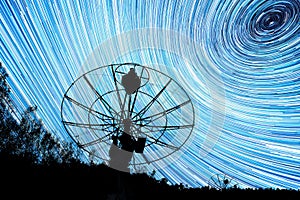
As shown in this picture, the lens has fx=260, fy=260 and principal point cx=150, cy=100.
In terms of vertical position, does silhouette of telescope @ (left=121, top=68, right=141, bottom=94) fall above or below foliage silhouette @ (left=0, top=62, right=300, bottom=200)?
above

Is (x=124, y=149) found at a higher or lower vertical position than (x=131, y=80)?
lower

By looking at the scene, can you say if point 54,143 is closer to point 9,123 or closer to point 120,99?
point 9,123

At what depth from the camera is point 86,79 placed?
35.9 feet

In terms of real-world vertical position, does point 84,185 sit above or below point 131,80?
below

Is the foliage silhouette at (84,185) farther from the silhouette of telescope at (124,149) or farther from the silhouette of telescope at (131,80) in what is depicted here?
the silhouette of telescope at (131,80)

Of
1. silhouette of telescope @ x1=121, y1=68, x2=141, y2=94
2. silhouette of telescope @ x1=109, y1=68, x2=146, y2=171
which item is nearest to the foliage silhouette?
silhouette of telescope @ x1=109, y1=68, x2=146, y2=171

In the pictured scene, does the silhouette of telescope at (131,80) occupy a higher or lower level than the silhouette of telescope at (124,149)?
higher

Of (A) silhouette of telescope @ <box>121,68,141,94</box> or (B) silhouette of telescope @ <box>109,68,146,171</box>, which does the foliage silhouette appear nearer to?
(B) silhouette of telescope @ <box>109,68,146,171</box>

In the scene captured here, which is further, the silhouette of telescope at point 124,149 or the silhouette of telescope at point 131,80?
the silhouette of telescope at point 131,80

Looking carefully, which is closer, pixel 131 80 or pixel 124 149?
pixel 124 149

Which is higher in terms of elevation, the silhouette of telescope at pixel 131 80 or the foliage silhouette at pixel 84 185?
the silhouette of telescope at pixel 131 80

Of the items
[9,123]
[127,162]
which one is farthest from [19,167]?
[9,123]

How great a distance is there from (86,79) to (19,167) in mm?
4184

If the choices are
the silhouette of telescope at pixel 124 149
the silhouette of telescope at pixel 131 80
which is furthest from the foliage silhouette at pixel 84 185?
the silhouette of telescope at pixel 131 80
